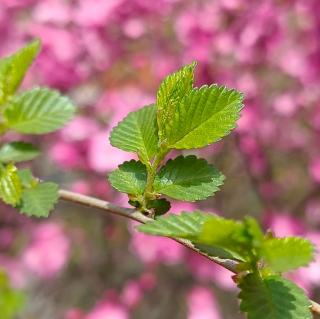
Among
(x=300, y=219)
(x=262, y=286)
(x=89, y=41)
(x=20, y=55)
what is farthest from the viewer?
(x=300, y=219)

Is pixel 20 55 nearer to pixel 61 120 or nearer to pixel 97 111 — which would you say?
pixel 61 120

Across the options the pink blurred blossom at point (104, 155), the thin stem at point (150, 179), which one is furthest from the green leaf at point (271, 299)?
the pink blurred blossom at point (104, 155)

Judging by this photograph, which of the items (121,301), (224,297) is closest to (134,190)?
(121,301)

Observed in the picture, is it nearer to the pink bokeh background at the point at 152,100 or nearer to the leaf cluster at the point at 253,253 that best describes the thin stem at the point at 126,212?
the leaf cluster at the point at 253,253

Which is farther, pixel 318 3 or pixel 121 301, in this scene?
pixel 121 301

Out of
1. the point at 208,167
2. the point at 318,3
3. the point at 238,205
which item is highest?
the point at 318,3

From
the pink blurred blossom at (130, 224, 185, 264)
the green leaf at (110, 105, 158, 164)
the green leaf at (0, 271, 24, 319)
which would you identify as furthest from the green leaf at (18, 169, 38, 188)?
the pink blurred blossom at (130, 224, 185, 264)

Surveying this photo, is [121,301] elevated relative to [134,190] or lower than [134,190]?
lower

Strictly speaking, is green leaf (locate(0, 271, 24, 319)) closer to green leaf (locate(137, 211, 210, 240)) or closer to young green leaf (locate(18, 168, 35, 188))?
young green leaf (locate(18, 168, 35, 188))

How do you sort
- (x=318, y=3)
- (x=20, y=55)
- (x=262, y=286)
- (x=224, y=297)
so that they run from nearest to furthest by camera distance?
(x=262, y=286), (x=20, y=55), (x=318, y=3), (x=224, y=297)
